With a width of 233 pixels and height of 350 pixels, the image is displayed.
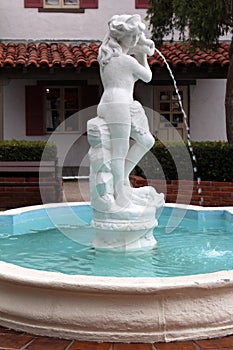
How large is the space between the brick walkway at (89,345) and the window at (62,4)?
13.4 metres

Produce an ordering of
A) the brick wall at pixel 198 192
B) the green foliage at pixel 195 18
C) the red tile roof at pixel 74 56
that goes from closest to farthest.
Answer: the brick wall at pixel 198 192
the green foliage at pixel 195 18
the red tile roof at pixel 74 56

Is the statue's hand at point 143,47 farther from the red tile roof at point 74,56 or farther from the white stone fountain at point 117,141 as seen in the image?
the red tile roof at point 74,56

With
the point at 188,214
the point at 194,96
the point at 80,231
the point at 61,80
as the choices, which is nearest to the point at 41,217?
the point at 80,231

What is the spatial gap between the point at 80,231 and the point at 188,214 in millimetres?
1462

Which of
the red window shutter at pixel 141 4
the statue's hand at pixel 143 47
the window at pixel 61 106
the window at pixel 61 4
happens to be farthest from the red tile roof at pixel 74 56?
the statue's hand at pixel 143 47

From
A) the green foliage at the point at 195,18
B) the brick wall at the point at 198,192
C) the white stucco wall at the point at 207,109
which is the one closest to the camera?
the brick wall at the point at 198,192

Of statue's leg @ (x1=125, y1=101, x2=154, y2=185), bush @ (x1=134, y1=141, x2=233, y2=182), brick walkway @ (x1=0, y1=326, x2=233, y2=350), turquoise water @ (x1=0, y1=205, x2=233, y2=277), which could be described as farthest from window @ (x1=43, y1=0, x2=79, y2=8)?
brick walkway @ (x1=0, y1=326, x2=233, y2=350)

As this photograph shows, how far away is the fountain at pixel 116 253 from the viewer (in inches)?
127

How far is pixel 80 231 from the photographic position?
6.18 metres

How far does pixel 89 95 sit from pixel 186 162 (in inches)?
224

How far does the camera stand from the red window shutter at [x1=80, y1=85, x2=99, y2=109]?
1480 cm

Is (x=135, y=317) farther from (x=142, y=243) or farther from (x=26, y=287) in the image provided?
(x=142, y=243)

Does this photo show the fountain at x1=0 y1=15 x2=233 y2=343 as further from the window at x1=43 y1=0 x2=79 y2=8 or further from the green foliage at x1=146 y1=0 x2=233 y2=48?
the window at x1=43 y1=0 x2=79 y2=8

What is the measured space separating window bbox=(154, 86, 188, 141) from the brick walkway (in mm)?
12091
